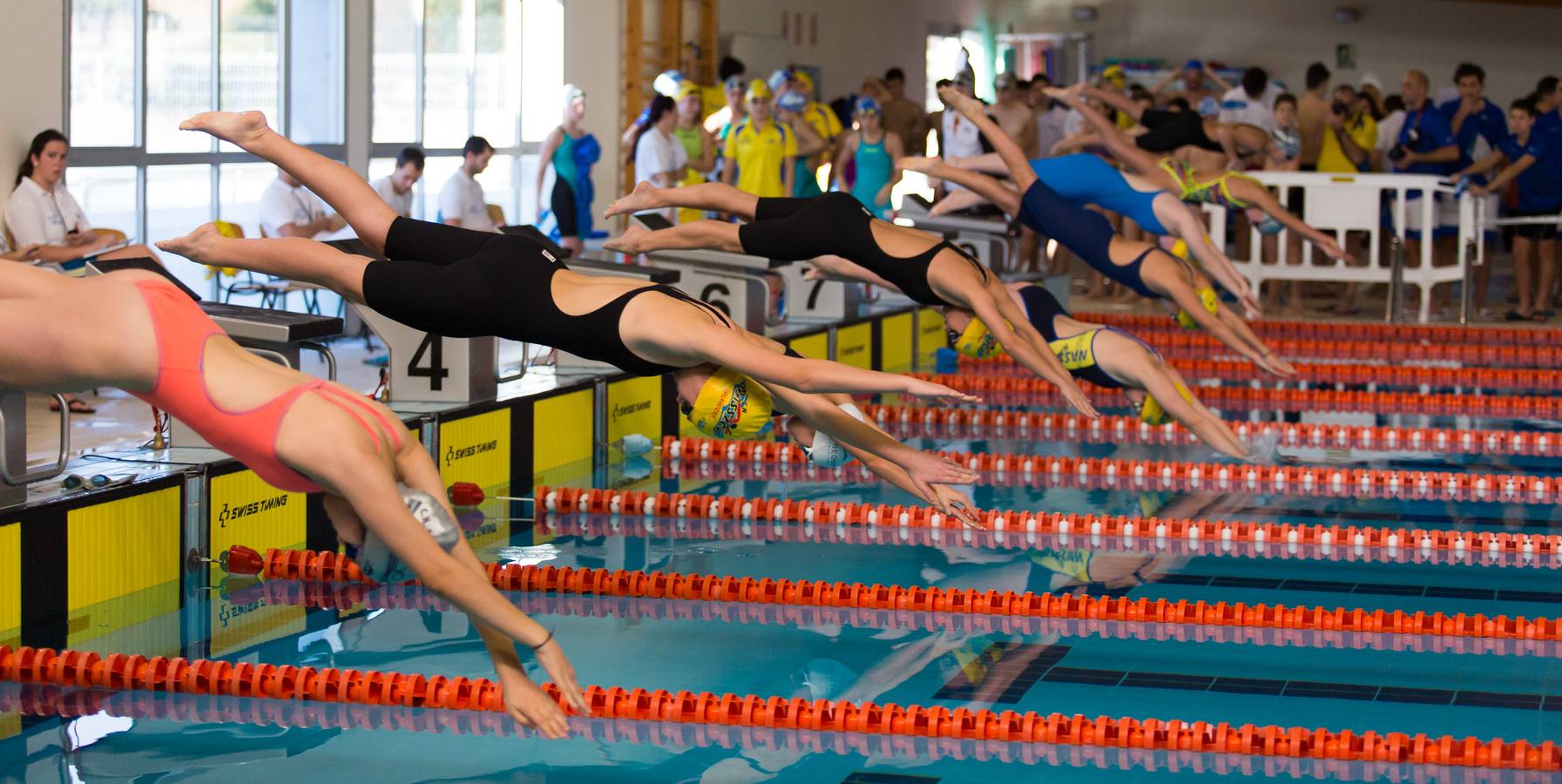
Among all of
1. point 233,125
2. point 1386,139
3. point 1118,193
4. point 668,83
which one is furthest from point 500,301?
point 1386,139

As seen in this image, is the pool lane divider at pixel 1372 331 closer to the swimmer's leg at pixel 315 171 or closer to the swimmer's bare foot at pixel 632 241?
the swimmer's bare foot at pixel 632 241

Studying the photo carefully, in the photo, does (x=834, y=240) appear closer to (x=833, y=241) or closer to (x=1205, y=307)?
(x=833, y=241)

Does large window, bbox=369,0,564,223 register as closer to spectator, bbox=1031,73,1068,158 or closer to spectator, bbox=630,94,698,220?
spectator, bbox=630,94,698,220

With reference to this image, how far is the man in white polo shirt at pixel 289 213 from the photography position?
956cm

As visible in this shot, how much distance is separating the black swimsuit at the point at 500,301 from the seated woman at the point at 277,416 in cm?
118

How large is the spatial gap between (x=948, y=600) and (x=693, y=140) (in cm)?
797

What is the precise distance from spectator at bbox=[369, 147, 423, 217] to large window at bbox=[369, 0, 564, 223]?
54.6 inches

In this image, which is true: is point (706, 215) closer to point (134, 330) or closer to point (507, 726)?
point (507, 726)

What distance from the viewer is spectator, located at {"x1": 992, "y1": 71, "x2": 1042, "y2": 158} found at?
1398 cm

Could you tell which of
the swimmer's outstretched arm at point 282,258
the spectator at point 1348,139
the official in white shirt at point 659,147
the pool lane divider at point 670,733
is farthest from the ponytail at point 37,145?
the spectator at point 1348,139

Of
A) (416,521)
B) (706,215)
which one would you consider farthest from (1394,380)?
(416,521)

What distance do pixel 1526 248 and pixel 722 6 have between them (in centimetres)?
798

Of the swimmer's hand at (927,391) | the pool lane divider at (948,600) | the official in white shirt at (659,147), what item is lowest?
the pool lane divider at (948,600)

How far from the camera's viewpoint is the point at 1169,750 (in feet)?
13.6
